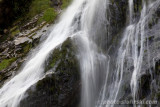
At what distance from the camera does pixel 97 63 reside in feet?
30.7

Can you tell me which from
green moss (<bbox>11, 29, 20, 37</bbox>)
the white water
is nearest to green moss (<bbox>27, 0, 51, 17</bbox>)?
green moss (<bbox>11, 29, 20, 37</bbox>)

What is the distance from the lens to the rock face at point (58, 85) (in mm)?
8250

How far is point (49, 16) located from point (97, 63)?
6.62 metres

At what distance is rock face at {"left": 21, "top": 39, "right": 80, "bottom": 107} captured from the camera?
8.25 meters

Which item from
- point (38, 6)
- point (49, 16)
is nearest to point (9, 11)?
point (38, 6)

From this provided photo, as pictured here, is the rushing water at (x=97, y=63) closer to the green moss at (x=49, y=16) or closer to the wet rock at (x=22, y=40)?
the wet rock at (x=22, y=40)

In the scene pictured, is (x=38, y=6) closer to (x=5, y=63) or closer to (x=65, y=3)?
(x=65, y=3)

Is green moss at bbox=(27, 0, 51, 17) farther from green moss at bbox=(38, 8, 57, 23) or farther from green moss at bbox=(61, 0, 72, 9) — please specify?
green moss at bbox=(61, 0, 72, 9)

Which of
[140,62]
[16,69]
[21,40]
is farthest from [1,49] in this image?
[140,62]

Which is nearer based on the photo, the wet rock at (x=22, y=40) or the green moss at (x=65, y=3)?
the wet rock at (x=22, y=40)

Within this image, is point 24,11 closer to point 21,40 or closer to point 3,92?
point 21,40

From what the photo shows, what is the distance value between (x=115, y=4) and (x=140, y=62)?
14.4 feet

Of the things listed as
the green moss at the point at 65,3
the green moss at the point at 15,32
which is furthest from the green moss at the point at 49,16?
the green moss at the point at 15,32

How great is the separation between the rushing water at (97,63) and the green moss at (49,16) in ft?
10.2
